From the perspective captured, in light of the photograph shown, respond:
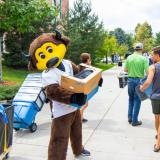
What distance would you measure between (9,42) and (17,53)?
73 cm

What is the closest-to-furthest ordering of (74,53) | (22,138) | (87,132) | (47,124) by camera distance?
1. (22,138)
2. (87,132)
3. (47,124)
4. (74,53)

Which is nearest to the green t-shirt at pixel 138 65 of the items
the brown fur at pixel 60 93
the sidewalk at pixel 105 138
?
the sidewalk at pixel 105 138

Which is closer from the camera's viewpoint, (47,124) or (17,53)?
(47,124)

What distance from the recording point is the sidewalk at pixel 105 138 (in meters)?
5.52

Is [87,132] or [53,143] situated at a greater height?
[53,143]

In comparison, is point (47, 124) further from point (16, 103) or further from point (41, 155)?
point (41, 155)

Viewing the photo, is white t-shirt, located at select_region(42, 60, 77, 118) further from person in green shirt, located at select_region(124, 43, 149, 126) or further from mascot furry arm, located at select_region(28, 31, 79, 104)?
person in green shirt, located at select_region(124, 43, 149, 126)

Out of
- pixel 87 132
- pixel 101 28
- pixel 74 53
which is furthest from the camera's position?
pixel 101 28

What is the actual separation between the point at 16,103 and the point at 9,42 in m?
13.6

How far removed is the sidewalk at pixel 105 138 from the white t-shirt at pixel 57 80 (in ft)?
3.55

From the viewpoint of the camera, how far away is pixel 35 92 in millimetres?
6973

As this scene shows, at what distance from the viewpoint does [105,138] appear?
21.0 ft

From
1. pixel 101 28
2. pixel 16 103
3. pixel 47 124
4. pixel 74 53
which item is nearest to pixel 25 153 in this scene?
pixel 16 103

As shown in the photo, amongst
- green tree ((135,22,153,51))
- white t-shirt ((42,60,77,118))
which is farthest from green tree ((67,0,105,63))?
green tree ((135,22,153,51))
